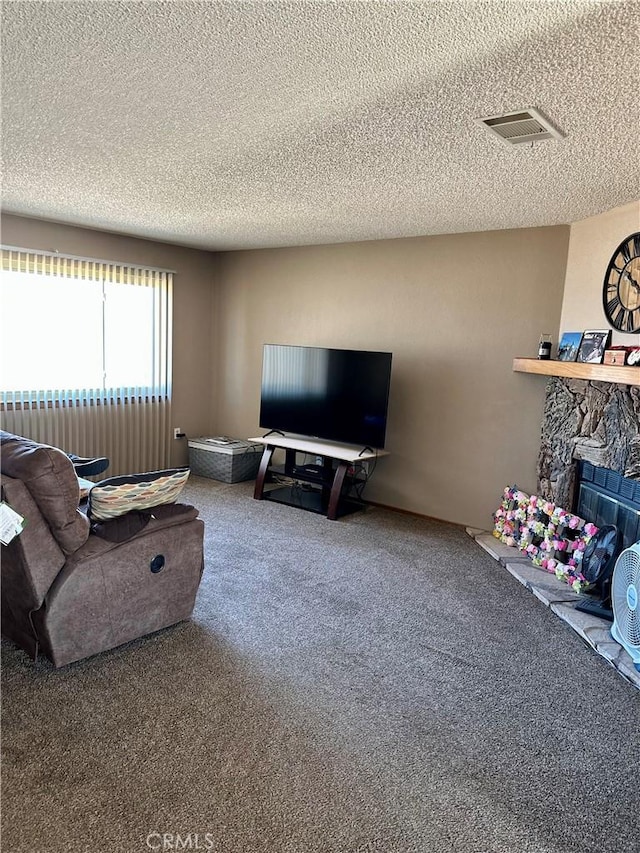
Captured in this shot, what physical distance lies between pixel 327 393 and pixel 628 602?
10.0 ft

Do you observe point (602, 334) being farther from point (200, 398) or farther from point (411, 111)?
point (200, 398)

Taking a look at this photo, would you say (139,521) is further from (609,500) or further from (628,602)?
(609,500)

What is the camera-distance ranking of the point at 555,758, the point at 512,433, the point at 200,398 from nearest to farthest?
the point at 555,758, the point at 512,433, the point at 200,398

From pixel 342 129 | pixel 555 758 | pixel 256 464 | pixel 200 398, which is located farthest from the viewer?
pixel 200 398

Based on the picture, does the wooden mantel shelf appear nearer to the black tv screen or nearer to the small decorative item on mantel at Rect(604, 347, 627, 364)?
the small decorative item on mantel at Rect(604, 347, 627, 364)

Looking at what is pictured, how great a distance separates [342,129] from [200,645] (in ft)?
8.31

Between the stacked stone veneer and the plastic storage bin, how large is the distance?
9.79 feet

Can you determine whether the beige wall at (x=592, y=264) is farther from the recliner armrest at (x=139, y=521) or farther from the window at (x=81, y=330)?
the window at (x=81, y=330)

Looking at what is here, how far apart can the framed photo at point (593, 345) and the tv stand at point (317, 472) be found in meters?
1.89

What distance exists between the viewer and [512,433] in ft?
15.6

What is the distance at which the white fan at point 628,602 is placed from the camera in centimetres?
281

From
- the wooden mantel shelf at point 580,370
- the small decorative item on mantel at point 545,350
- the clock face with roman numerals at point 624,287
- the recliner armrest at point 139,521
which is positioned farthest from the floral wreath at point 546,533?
the recliner armrest at point 139,521

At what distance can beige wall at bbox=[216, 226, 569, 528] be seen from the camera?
4645 mm

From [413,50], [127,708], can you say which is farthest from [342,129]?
[127,708]
